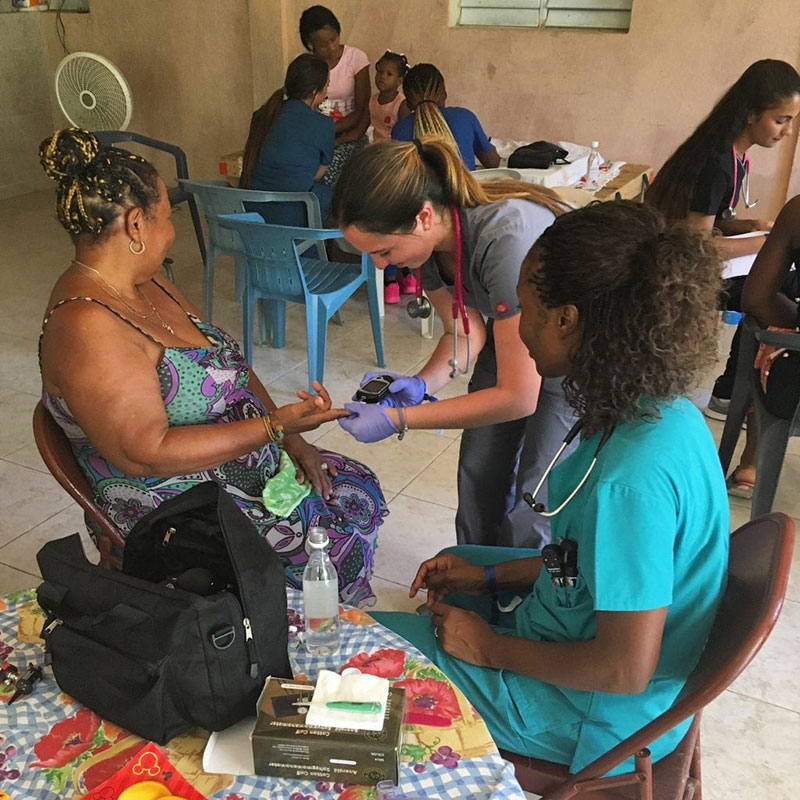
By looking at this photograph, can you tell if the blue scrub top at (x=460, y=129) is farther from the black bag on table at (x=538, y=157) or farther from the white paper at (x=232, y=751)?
the white paper at (x=232, y=751)

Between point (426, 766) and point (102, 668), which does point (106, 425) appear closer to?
point (102, 668)

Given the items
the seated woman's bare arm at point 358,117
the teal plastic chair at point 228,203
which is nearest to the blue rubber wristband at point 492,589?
the teal plastic chair at point 228,203

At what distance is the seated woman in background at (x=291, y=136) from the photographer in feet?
12.6

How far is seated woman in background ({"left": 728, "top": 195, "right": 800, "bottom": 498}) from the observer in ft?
7.82

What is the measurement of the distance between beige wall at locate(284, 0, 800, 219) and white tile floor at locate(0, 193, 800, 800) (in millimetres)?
1632

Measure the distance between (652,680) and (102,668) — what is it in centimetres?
75

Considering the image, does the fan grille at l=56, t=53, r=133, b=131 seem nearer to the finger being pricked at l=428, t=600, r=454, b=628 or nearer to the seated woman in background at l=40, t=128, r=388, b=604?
the seated woman in background at l=40, t=128, r=388, b=604

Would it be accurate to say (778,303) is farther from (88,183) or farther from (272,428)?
(88,183)

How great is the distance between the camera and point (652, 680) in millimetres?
1185

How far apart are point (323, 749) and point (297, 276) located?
2656mm

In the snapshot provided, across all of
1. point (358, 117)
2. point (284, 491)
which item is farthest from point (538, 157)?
point (284, 491)

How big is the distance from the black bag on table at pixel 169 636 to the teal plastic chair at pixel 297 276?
232 centimetres

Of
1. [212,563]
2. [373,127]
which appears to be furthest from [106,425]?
[373,127]

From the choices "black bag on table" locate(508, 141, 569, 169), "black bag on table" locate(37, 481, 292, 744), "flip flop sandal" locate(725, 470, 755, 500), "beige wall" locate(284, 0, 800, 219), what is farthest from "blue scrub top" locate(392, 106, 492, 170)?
"black bag on table" locate(37, 481, 292, 744)
